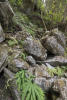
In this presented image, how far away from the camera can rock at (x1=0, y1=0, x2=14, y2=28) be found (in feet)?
13.2

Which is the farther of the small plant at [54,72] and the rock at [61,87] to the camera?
the small plant at [54,72]

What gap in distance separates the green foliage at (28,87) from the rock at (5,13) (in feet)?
8.29

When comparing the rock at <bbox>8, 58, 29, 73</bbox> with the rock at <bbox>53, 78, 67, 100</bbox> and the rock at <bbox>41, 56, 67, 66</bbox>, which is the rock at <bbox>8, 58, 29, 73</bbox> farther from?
the rock at <bbox>53, 78, 67, 100</bbox>

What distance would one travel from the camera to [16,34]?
4609mm

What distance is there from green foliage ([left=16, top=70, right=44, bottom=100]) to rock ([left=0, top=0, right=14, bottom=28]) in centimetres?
253

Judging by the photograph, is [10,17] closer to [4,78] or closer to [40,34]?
[40,34]

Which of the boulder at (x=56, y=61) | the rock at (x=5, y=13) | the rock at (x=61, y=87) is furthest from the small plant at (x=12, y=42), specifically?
the rock at (x=61, y=87)

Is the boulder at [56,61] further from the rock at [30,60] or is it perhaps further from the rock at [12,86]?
the rock at [12,86]

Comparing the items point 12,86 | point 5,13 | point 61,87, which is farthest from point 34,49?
point 5,13

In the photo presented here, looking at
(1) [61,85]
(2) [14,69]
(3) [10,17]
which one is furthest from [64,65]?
(3) [10,17]

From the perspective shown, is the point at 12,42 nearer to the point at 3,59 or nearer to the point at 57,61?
the point at 3,59

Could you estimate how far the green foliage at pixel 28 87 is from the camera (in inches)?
92.2

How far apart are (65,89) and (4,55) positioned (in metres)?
2.08

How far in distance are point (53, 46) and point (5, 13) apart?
7.96 ft
